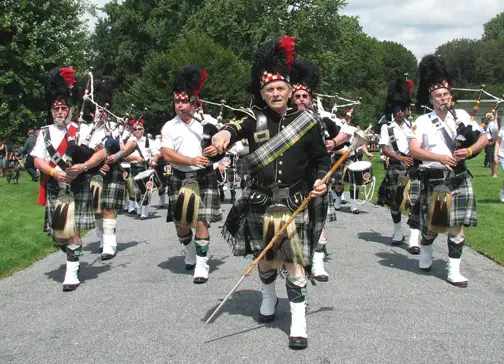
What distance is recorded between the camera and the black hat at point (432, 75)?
6398 mm

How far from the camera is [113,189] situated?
8.44 metres

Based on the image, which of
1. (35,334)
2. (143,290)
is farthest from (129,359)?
(143,290)

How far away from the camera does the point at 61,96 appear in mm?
6402

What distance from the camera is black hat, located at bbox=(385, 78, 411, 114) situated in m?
8.64

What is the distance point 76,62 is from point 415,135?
25.5 m

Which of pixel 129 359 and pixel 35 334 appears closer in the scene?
pixel 129 359

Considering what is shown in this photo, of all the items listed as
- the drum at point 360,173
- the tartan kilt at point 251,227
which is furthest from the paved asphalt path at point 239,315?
the drum at point 360,173

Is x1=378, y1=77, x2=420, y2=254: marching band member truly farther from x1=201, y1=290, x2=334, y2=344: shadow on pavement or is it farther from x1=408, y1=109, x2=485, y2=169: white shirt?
x1=201, y1=290, x2=334, y2=344: shadow on pavement

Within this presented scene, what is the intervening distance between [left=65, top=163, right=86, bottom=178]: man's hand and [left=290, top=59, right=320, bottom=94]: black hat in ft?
7.62

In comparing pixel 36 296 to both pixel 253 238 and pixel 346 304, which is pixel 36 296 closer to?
pixel 253 238

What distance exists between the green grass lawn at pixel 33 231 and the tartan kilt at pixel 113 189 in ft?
3.80

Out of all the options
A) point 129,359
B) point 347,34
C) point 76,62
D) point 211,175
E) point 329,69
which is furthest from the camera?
point 347,34

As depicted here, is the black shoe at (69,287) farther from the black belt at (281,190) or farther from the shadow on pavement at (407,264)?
the shadow on pavement at (407,264)

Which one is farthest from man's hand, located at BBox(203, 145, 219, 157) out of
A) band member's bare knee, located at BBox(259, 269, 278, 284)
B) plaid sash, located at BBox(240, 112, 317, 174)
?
band member's bare knee, located at BBox(259, 269, 278, 284)
